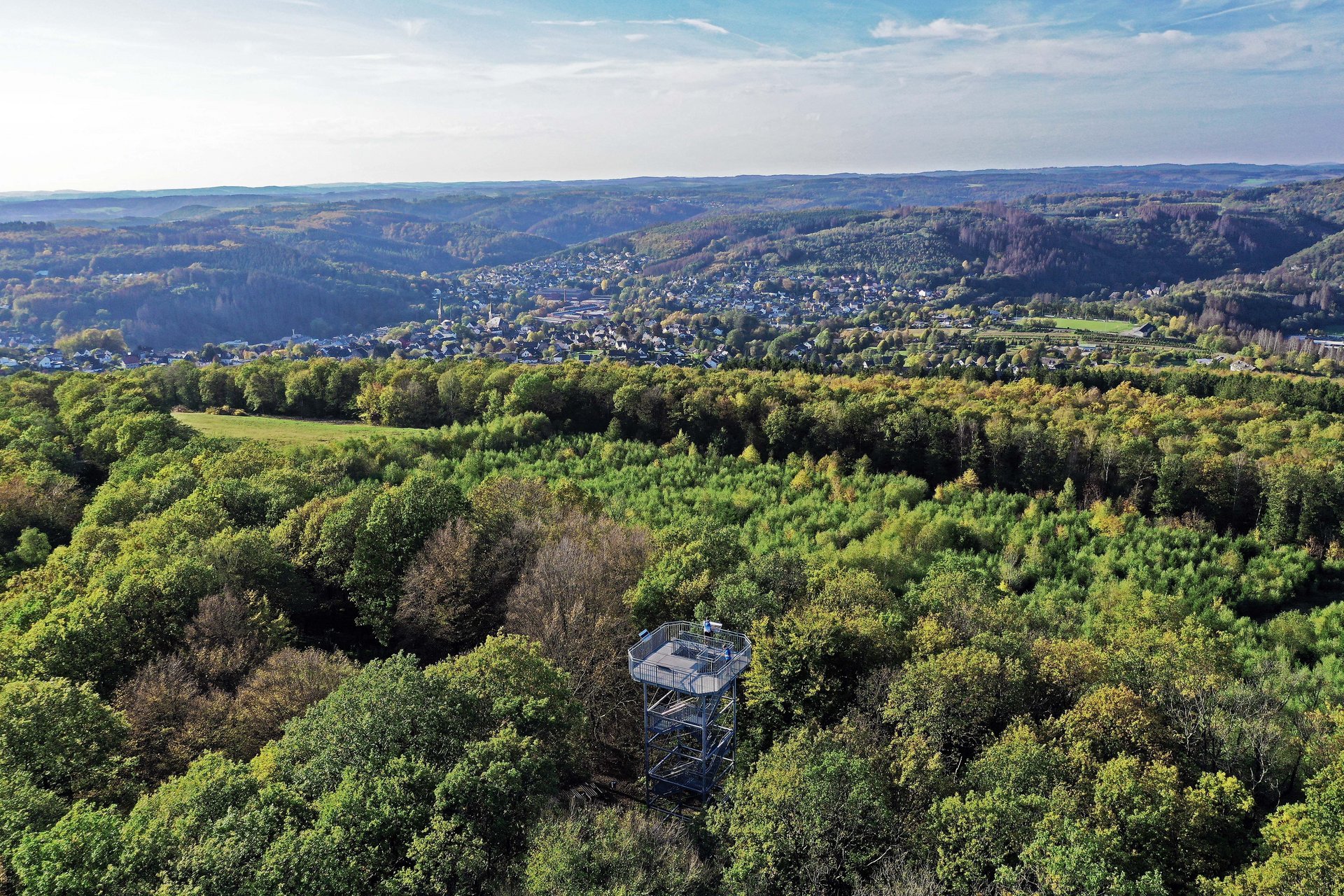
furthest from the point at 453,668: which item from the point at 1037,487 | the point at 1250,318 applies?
the point at 1250,318

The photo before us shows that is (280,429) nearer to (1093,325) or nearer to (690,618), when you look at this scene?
(690,618)

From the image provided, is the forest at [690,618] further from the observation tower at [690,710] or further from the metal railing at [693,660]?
the metal railing at [693,660]

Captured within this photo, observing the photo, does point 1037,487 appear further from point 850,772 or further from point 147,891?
point 147,891

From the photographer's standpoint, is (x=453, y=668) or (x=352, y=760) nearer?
(x=352, y=760)

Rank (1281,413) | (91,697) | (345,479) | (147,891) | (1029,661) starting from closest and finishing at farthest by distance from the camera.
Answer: (147,891), (91,697), (1029,661), (345,479), (1281,413)

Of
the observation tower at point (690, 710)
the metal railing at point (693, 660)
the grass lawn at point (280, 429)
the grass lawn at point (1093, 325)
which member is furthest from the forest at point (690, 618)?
the grass lawn at point (1093, 325)

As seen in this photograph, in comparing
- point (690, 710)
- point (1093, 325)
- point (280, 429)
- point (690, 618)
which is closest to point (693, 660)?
point (690, 710)

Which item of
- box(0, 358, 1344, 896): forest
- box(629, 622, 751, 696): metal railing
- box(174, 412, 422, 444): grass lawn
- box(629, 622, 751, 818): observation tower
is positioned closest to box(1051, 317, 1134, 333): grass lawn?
box(0, 358, 1344, 896): forest
